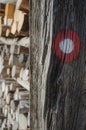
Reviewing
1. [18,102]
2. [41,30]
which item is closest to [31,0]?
[41,30]

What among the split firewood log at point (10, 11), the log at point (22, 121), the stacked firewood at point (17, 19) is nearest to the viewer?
the stacked firewood at point (17, 19)

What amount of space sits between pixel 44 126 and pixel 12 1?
1990 millimetres

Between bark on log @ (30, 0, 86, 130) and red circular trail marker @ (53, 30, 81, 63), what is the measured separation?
0.5 inches

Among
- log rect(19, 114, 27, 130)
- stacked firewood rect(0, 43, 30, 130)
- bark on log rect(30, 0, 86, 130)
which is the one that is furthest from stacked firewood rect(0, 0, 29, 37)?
bark on log rect(30, 0, 86, 130)

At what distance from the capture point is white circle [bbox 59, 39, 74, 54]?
2.99ft

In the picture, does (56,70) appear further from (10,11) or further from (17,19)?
(10,11)

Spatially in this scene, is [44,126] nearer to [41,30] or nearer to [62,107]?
[62,107]

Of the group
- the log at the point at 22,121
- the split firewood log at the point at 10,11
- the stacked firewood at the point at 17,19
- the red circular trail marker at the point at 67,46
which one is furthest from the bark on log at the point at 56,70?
the split firewood log at the point at 10,11

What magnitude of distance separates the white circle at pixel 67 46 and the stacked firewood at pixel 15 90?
1282 mm

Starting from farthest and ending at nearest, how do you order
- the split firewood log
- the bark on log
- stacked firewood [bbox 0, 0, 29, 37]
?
the split firewood log
stacked firewood [bbox 0, 0, 29, 37]
the bark on log

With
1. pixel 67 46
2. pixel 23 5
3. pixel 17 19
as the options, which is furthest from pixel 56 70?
pixel 17 19

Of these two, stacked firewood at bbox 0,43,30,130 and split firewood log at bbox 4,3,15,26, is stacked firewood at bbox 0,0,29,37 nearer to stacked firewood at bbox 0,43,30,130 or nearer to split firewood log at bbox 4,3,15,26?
split firewood log at bbox 4,3,15,26

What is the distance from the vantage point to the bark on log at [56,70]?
2.97 feet

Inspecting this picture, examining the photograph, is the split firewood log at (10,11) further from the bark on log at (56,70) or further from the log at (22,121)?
the bark on log at (56,70)
